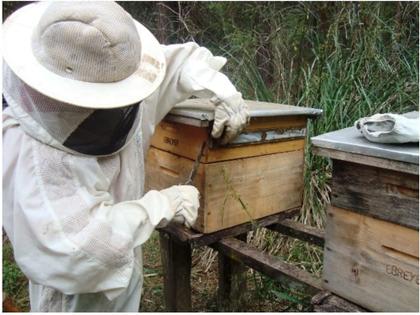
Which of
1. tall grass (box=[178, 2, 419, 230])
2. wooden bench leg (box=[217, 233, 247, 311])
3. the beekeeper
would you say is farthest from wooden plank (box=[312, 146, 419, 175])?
tall grass (box=[178, 2, 419, 230])

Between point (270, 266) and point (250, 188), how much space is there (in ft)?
1.20

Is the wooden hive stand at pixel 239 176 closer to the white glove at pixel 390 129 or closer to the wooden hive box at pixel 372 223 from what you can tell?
the wooden hive box at pixel 372 223

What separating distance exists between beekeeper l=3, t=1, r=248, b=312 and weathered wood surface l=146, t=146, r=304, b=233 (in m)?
0.30

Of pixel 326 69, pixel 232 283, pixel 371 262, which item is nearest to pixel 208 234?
pixel 371 262

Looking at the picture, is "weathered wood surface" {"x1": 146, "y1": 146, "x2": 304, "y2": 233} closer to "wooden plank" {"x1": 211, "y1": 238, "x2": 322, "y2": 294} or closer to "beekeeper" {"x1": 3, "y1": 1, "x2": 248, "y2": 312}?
"wooden plank" {"x1": 211, "y1": 238, "x2": 322, "y2": 294}

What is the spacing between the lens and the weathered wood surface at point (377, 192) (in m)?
1.26

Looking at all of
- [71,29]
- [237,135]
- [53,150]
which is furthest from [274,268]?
[71,29]

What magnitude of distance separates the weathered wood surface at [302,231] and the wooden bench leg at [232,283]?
49cm

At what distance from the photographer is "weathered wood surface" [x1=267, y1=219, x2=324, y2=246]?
1.94 metres

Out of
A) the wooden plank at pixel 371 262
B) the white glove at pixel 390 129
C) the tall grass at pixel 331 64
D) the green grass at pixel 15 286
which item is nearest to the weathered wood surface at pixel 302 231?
the wooden plank at pixel 371 262

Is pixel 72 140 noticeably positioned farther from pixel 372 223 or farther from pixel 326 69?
pixel 326 69

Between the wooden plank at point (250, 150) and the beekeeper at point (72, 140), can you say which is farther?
the wooden plank at point (250, 150)

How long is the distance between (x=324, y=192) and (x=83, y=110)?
2.10m

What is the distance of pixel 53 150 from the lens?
135 centimetres
